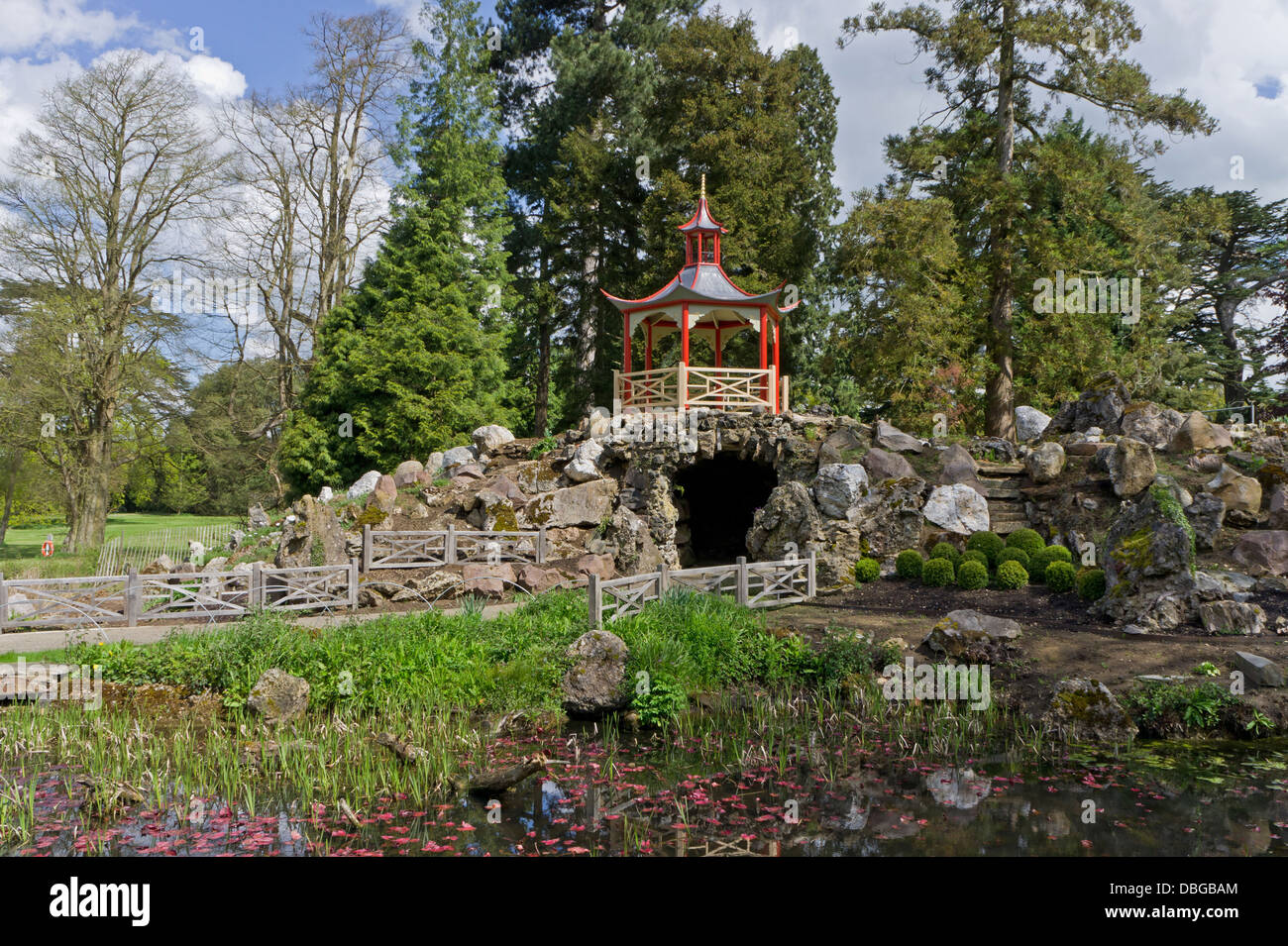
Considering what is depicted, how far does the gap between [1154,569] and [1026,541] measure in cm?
288

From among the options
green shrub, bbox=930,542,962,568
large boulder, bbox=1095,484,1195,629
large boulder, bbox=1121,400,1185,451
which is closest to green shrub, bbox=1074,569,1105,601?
large boulder, bbox=1095,484,1195,629

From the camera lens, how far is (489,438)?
20.0 m

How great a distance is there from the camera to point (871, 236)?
19453mm

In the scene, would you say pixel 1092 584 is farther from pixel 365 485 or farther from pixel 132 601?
pixel 365 485

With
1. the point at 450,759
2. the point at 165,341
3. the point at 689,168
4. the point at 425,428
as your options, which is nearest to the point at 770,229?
the point at 689,168

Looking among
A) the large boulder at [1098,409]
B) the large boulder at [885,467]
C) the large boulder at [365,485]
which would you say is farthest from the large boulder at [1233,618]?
the large boulder at [365,485]

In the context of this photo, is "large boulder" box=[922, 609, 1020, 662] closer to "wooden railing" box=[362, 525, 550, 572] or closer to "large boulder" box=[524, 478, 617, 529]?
"wooden railing" box=[362, 525, 550, 572]

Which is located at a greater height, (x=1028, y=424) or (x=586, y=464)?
(x=1028, y=424)

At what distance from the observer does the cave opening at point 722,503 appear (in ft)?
66.5

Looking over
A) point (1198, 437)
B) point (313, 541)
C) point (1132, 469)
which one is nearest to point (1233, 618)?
point (1132, 469)

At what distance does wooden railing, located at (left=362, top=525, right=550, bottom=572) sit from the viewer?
14891mm

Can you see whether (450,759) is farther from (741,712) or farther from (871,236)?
(871,236)

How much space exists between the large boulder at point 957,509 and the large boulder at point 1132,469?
215cm

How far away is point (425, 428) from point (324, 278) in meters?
8.53
